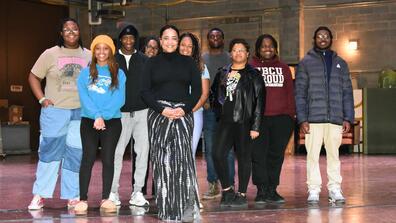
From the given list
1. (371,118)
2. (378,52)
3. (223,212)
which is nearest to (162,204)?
(223,212)

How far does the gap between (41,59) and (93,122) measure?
2.83ft

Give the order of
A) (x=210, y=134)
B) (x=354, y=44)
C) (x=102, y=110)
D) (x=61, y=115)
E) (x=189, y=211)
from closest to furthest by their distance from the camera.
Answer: (x=189, y=211) → (x=102, y=110) → (x=61, y=115) → (x=210, y=134) → (x=354, y=44)

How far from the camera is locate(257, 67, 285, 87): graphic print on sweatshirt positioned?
6.23 metres

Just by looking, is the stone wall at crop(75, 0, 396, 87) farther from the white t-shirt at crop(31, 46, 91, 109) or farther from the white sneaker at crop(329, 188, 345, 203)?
the white t-shirt at crop(31, 46, 91, 109)

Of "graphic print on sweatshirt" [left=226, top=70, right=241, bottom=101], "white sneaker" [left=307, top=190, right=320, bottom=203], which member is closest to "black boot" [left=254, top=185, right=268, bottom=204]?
"white sneaker" [left=307, top=190, right=320, bottom=203]

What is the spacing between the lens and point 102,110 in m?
5.42

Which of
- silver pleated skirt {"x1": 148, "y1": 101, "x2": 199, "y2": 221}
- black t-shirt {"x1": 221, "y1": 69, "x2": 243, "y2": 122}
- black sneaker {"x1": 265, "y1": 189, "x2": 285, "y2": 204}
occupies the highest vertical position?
black t-shirt {"x1": 221, "y1": 69, "x2": 243, "y2": 122}

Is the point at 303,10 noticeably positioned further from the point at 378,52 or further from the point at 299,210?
the point at 299,210

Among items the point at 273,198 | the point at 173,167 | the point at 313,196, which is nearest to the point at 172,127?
the point at 173,167

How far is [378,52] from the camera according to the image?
57.1 feet

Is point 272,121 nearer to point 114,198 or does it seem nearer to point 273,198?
point 273,198

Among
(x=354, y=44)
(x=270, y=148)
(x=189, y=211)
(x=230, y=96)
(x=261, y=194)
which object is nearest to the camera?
(x=189, y=211)

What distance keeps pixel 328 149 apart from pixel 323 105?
0.45 metres

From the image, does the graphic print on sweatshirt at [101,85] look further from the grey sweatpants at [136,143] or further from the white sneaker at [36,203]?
the white sneaker at [36,203]
